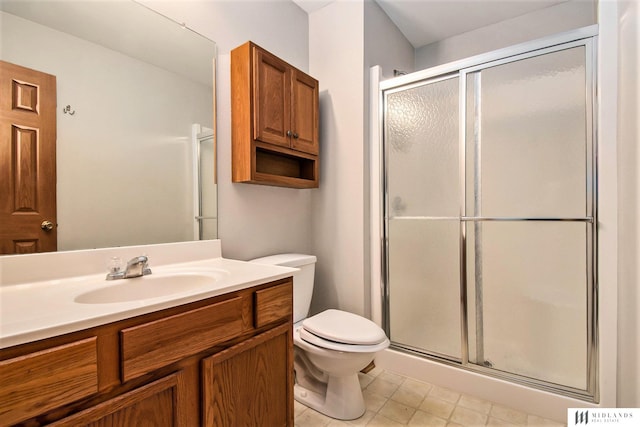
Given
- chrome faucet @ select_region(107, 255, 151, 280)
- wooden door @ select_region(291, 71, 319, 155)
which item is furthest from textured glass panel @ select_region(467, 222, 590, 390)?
chrome faucet @ select_region(107, 255, 151, 280)

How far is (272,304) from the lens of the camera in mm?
1122

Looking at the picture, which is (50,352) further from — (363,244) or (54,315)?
(363,244)

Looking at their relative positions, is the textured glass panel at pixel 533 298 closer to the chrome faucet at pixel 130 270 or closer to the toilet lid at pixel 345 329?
the toilet lid at pixel 345 329

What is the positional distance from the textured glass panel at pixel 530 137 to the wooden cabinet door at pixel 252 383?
1.32 metres

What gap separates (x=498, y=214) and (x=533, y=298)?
1.60ft

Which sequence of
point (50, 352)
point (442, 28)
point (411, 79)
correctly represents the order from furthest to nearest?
point (442, 28) < point (411, 79) < point (50, 352)

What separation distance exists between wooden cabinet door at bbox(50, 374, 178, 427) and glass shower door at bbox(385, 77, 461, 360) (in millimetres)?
1486

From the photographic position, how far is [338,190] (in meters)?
2.07

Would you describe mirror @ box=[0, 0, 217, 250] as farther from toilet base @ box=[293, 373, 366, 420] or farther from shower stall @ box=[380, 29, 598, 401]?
shower stall @ box=[380, 29, 598, 401]

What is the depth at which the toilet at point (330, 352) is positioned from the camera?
1.39 metres

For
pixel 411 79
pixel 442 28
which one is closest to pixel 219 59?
pixel 411 79

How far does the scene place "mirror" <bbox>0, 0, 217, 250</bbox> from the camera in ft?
3.48

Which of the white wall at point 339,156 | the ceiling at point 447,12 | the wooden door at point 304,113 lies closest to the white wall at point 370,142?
the white wall at point 339,156

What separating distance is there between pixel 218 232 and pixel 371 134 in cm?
119
